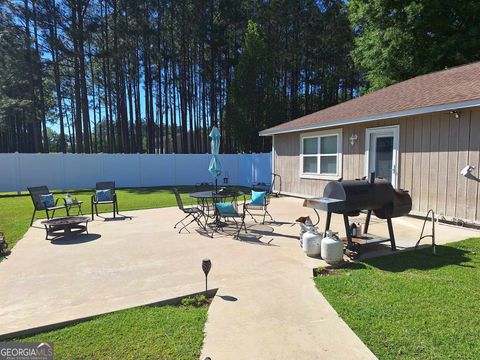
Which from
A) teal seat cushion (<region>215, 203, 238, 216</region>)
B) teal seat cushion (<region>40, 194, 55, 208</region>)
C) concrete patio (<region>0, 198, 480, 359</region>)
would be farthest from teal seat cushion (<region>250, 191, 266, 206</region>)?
teal seat cushion (<region>40, 194, 55, 208</region>)

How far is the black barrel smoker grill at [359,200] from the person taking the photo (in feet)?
14.8

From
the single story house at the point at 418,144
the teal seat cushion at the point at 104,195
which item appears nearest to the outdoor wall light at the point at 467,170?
the single story house at the point at 418,144

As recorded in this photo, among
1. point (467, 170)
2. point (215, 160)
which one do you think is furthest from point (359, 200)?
point (215, 160)

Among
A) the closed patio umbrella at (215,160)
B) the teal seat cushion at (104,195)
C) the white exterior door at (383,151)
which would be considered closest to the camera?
the white exterior door at (383,151)

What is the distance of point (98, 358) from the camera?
7.59 feet

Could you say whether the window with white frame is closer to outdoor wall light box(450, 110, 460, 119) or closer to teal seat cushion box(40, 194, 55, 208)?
outdoor wall light box(450, 110, 460, 119)

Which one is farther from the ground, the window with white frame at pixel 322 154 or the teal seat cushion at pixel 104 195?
the window with white frame at pixel 322 154

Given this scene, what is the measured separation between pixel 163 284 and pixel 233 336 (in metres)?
1.43

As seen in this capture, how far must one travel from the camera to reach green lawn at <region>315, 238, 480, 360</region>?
2453mm

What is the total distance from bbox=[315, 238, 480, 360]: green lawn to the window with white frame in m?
5.19

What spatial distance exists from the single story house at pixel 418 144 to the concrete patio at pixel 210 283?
2.93 ft

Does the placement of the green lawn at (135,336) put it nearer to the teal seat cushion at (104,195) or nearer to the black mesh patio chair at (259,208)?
the black mesh patio chair at (259,208)

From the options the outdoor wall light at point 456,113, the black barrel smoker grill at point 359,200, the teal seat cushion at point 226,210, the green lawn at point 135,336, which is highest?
the outdoor wall light at point 456,113

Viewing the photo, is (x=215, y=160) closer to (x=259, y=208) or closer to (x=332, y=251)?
(x=259, y=208)
